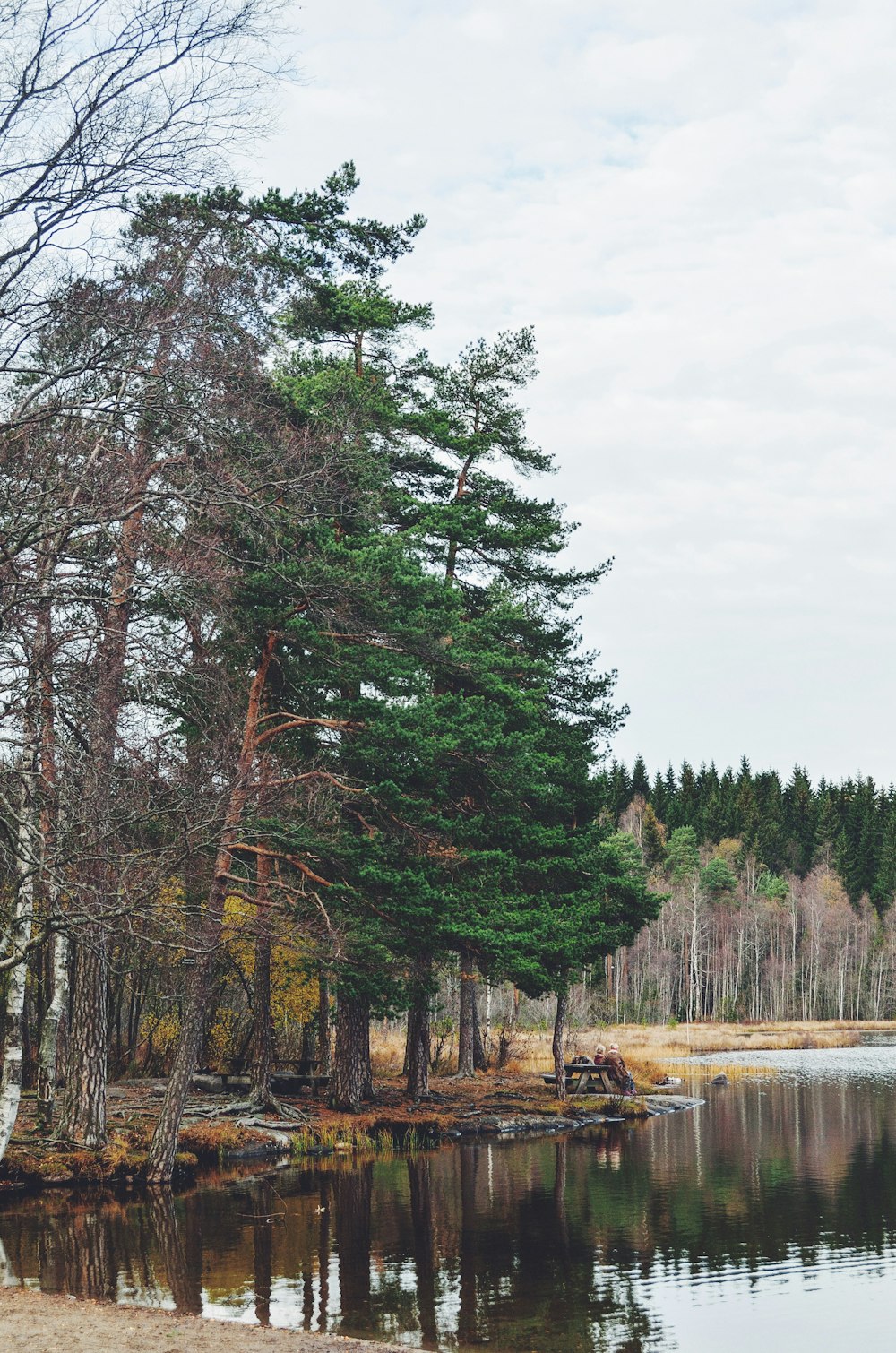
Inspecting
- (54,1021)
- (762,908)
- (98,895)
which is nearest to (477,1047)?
(54,1021)

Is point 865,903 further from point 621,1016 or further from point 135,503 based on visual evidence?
point 135,503

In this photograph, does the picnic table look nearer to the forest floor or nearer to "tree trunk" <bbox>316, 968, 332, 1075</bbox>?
the forest floor

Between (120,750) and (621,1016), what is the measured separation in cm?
6941

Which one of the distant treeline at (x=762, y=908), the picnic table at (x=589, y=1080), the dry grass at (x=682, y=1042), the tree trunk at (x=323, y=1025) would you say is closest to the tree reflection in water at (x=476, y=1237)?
the tree trunk at (x=323, y=1025)

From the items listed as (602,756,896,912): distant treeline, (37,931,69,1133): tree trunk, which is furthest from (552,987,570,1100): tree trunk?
(602,756,896,912): distant treeline

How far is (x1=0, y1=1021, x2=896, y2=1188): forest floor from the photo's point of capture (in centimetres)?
1970

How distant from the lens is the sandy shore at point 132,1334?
30.8 ft

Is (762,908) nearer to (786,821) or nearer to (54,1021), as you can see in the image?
(786,821)

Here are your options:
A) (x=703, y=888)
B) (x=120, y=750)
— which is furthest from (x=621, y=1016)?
(x=120, y=750)

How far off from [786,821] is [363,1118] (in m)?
95.9

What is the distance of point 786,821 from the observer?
11606 centimetres

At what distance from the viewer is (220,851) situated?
21.5 metres

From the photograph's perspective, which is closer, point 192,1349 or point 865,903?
point 192,1349

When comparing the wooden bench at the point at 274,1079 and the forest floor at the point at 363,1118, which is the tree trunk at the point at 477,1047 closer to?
the forest floor at the point at 363,1118
